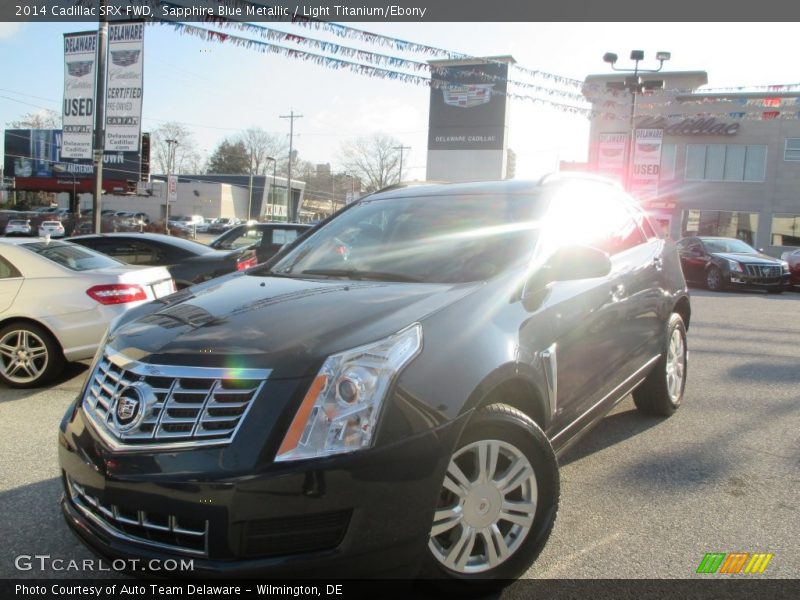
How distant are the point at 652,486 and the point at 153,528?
8.99 ft

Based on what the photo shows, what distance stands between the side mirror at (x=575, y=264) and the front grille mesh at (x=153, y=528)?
1.91m

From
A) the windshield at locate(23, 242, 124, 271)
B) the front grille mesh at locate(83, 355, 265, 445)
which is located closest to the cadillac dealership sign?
the windshield at locate(23, 242, 124, 271)

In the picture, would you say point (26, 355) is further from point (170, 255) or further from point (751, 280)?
point (751, 280)

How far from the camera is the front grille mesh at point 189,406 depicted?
84.0 inches

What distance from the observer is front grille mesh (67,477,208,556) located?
6.81 ft

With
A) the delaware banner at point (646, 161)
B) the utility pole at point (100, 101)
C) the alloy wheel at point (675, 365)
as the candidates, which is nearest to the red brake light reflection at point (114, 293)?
the alloy wheel at point (675, 365)

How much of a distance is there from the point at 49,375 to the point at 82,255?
→ 1280 mm

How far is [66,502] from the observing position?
2.54m

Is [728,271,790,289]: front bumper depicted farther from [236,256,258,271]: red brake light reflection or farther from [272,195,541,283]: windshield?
[272,195,541,283]: windshield

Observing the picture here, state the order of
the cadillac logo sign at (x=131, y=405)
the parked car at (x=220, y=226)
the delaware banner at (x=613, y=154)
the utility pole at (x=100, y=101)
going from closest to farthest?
the cadillac logo sign at (x=131, y=405) < the utility pole at (x=100, y=101) < the delaware banner at (x=613, y=154) < the parked car at (x=220, y=226)

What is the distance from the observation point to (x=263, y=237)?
Result: 11992 mm

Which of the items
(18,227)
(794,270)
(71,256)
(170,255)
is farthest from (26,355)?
(18,227)

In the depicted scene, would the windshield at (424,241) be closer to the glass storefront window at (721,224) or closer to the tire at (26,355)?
the tire at (26,355)

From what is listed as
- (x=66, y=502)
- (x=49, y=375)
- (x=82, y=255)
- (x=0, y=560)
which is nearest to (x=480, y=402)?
(x=66, y=502)
